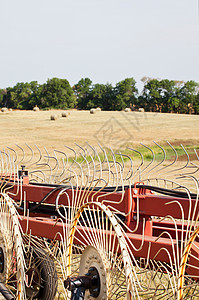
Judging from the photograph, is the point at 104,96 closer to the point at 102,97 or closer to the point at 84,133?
the point at 102,97

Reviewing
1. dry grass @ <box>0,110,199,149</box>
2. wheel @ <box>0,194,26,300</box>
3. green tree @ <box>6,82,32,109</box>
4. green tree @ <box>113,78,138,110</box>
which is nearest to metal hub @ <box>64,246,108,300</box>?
wheel @ <box>0,194,26,300</box>

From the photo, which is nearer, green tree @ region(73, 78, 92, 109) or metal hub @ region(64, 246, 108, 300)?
metal hub @ region(64, 246, 108, 300)

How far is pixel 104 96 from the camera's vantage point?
5453cm

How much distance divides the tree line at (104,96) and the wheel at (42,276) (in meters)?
37.5

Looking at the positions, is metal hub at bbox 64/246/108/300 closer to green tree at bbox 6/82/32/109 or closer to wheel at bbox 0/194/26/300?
wheel at bbox 0/194/26/300

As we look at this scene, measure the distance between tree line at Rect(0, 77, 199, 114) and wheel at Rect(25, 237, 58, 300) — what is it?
37.5 meters

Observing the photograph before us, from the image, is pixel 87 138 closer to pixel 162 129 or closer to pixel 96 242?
pixel 162 129

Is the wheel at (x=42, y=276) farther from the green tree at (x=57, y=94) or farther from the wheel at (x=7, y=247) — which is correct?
the green tree at (x=57, y=94)

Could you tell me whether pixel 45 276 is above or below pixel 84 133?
below

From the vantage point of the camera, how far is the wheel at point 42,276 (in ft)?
11.0

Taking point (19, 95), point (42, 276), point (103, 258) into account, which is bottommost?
point (42, 276)

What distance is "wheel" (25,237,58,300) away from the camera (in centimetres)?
336

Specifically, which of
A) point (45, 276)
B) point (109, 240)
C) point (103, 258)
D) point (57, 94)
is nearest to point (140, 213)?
point (109, 240)

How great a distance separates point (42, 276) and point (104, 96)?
51.8m
